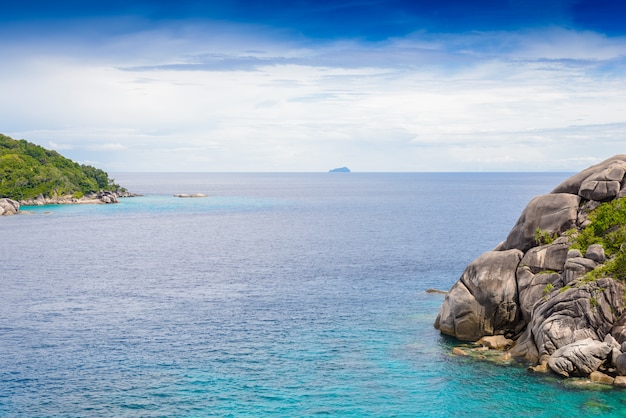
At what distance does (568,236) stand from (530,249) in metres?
3.72

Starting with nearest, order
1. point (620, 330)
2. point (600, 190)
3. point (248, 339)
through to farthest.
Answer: point (620, 330)
point (600, 190)
point (248, 339)

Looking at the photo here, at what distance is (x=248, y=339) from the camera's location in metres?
63.8

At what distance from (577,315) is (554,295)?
2.88 metres

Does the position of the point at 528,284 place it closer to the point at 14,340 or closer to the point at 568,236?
the point at 568,236

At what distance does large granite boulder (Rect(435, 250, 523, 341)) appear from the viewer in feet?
194

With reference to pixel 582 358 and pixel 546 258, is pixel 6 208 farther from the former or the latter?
pixel 582 358

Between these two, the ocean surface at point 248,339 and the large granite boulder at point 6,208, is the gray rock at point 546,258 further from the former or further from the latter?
the large granite boulder at point 6,208

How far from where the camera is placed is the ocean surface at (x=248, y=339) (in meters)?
47.3

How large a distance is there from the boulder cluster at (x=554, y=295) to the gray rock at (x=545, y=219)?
0.09 meters

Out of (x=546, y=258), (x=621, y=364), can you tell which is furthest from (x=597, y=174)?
(x=621, y=364)

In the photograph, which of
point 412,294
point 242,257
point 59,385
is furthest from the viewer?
point 242,257

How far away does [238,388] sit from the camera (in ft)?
166

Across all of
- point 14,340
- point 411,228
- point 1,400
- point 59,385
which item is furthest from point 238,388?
point 411,228

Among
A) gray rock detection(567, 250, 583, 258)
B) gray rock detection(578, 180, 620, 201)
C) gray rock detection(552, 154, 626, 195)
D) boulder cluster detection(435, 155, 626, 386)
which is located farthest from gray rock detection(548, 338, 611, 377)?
gray rock detection(552, 154, 626, 195)
